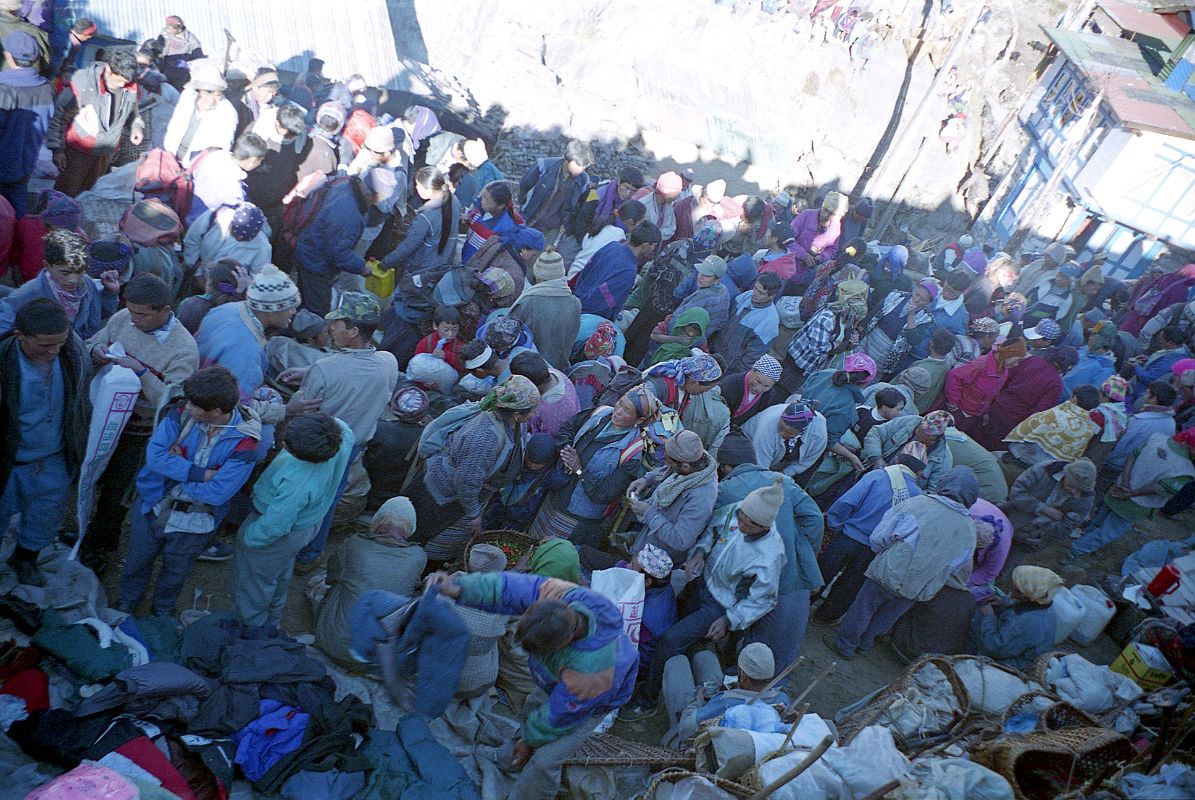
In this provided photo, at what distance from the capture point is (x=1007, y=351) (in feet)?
25.7

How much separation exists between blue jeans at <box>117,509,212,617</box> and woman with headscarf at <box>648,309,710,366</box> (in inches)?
158

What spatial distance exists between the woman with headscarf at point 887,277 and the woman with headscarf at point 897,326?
1.02 feet

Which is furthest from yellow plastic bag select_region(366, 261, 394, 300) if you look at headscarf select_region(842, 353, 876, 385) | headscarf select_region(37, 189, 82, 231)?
headscarf select_region(842, 353, 876, 385)

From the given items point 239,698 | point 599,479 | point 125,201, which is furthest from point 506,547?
point 125,201

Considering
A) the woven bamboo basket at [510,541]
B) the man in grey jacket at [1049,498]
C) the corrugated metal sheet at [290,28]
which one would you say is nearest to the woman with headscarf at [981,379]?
the man in grey jacket at [1049,498]

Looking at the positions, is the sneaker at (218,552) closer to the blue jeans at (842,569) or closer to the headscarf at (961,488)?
the blue jeans at (842,569)

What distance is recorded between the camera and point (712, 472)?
477 centimetres

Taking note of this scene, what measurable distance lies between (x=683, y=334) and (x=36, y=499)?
478 centimetres

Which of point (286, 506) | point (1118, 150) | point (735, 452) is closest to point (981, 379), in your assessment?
point (735, 452)

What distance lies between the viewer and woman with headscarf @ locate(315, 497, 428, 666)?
4.21 m

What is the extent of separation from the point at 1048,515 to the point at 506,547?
446 cm

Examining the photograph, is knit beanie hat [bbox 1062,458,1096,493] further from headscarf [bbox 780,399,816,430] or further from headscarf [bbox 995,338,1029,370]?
headscarf [bbox 780,399,816,430]

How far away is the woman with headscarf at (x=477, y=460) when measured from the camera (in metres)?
4.63

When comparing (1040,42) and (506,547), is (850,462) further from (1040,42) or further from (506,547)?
(1040,42)
